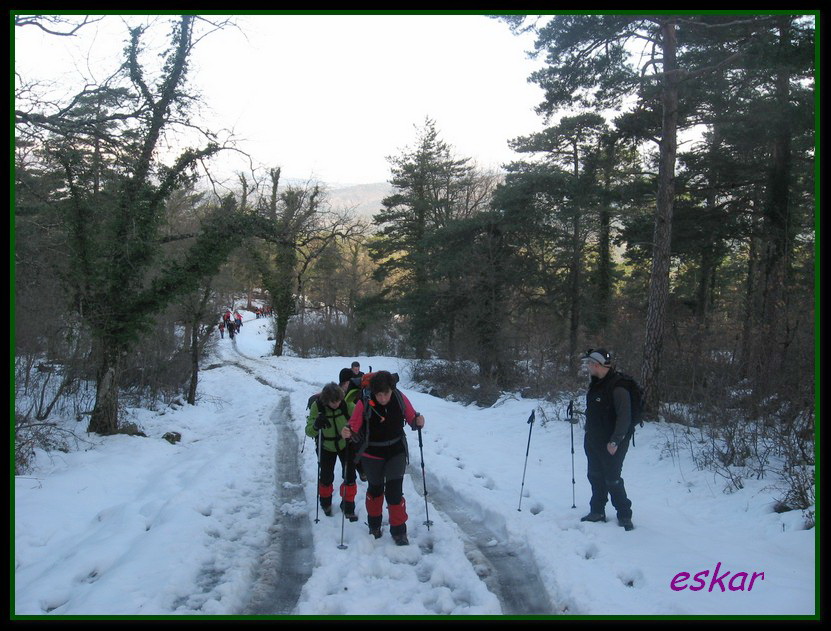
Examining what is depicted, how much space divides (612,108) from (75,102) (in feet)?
33.5

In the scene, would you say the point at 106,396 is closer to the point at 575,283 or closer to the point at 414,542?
the point at 414,542

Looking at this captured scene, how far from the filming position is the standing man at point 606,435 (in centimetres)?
614

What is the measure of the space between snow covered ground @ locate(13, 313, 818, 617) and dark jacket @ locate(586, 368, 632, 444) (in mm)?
1099

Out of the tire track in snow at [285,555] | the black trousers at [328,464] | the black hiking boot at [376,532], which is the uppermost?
the black trousers at [328,464]

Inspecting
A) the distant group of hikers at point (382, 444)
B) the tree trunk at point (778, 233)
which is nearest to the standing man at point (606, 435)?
the distant group of hikers at point (382, 444)

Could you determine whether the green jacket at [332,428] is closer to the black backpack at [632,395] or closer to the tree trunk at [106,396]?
the black backpack at [632,395]

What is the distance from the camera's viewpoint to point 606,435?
6.38 m

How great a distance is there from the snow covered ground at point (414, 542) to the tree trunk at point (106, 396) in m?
1.56

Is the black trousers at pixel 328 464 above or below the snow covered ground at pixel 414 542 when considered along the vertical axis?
above

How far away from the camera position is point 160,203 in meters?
12.8

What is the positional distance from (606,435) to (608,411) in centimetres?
30

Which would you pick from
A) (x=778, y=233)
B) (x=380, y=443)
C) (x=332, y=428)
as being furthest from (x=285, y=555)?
(x=778, y=233)
